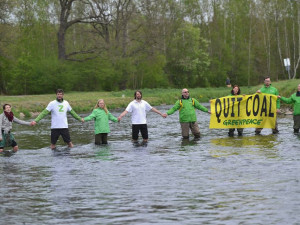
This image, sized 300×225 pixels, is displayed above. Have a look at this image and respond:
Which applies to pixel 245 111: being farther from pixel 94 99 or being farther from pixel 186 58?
pixel 186 58

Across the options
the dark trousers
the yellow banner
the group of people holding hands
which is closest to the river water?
the dark trousers

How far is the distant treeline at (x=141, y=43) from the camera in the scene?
62.7 meters

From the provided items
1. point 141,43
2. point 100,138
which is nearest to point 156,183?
point 100,138

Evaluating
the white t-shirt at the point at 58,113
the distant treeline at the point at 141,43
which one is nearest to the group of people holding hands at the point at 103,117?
the white t-shirt at the point at 58,113

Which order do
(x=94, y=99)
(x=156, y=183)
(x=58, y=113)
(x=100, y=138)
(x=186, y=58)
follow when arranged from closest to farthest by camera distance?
(x=156, y=183) < (x=58, y=113) < (x=100, y=138) < (x=94, y=99) < (x=186, y=58)

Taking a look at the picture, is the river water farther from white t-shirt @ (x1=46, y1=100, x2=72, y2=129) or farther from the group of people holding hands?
white t-shirt @ (x1=46, y1=100, x2=72, y2=129)

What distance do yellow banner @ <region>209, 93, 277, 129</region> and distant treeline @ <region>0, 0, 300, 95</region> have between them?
3292cm

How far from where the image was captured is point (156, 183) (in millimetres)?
12500

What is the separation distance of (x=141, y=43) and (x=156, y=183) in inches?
2295

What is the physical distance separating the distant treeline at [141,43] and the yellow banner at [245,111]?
32.9 m

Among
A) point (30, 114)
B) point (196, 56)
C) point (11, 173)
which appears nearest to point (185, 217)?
point (11, 173)

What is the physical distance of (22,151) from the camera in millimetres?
19047

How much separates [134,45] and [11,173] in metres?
57.7

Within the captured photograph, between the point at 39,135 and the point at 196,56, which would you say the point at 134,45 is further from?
the point at 39,135
